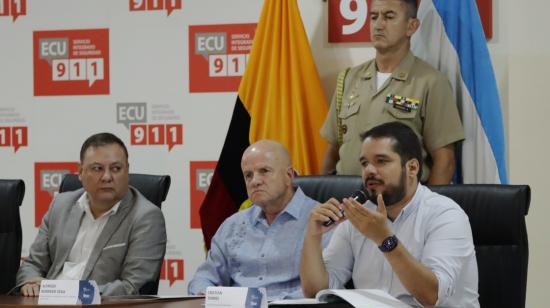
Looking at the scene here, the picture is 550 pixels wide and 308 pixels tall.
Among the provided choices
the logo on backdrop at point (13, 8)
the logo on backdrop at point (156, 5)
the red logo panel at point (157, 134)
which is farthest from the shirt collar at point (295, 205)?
the logo on backdrop at point (13, 8)

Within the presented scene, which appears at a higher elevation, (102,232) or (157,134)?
(157,134)

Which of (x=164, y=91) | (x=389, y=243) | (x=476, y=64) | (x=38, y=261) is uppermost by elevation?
(x=476, y=64)

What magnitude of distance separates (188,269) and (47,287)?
8.19ft

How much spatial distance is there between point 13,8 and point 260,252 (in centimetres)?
286

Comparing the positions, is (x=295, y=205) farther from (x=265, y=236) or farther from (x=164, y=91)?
(x=164, y=91)

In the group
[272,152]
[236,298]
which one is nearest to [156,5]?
[272,152]

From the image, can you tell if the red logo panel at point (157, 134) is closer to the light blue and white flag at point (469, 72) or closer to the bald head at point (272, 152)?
the light blue and white flag at point (469, 72)

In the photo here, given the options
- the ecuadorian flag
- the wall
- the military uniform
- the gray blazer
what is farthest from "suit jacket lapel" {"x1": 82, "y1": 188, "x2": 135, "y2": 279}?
the wall

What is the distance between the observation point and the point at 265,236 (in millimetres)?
3617

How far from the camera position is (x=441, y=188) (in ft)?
10.8

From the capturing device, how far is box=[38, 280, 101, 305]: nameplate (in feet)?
9.34

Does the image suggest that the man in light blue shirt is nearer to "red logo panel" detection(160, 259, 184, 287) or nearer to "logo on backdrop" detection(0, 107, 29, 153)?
"red logo panel" detection(160, 259, 184, 287)

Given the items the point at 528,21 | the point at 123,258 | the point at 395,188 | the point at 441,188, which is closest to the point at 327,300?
the point at 395,188

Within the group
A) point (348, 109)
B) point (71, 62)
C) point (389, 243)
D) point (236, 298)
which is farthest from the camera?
point (71, 62)
